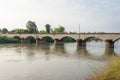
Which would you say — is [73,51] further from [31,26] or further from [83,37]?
[31,26]

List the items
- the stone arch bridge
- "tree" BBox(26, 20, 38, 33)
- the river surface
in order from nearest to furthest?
the river surface < the stone arch bridge < "tree" BBox(26, 20, 38, 33)

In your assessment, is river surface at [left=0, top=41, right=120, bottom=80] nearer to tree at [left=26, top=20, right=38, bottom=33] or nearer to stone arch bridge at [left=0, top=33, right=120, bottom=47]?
stone arch bridge at [left=0, top=33, right=120, bottom=47]

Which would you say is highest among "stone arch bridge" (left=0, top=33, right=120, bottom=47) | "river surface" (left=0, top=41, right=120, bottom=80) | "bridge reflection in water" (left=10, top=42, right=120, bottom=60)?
"stone arch bridge" (left=0, top=33, right=120, bottom=47)

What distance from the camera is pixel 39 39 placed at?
75.2m

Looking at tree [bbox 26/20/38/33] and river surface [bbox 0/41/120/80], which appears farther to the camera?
tree [bbox 26/20/38/33]

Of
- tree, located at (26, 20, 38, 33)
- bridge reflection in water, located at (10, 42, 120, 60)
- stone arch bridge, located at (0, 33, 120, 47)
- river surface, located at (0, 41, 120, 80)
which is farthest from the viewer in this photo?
tree, located at (26, 20, 38, 33)

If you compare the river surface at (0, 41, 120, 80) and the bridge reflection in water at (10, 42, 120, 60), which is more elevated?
the river surface at (0, 41, 120, 80)

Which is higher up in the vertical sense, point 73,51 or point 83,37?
point 83,37

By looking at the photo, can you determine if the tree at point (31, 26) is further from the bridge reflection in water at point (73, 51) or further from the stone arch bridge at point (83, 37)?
the bridge reflection in water at point (73, 51)

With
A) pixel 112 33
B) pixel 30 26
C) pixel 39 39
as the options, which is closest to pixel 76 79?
pixel 112 33

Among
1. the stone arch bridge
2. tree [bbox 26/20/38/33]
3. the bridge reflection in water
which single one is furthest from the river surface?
tree [bbox 26/20/38/33]

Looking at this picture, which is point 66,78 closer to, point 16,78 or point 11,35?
point 16,78

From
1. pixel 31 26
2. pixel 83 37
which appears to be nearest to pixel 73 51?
pixel 83 37

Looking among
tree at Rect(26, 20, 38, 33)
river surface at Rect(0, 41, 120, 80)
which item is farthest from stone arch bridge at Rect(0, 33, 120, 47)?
tree at Rect(26, 20, 38, 33)
